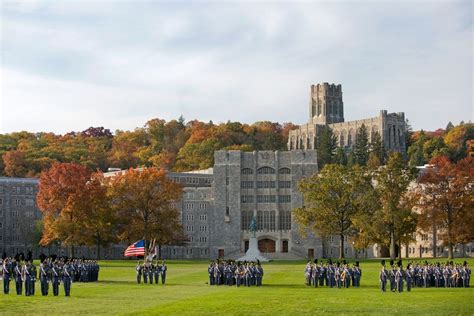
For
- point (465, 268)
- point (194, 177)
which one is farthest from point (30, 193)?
point (465, 268)

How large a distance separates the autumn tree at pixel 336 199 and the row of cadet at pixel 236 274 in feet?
138

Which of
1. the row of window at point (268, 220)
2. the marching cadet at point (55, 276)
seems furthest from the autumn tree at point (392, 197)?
the marching cadet at point (55, 276)

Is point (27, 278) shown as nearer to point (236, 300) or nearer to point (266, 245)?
point (236, 300)

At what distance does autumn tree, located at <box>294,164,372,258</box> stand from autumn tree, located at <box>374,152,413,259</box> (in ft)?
8.70

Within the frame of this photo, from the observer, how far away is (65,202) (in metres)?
99.6

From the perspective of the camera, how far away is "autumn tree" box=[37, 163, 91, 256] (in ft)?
320

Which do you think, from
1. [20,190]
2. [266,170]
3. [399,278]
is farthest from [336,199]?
[20,190]

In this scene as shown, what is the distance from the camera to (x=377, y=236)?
93.8m

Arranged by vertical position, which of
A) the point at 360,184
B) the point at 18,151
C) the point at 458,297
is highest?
the point at 18,151

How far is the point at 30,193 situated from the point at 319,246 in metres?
45.2

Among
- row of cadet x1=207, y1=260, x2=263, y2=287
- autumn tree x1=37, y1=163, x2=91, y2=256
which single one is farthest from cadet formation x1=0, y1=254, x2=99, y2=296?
autumn tree x1=37, y1=163, x2=91, y2=256

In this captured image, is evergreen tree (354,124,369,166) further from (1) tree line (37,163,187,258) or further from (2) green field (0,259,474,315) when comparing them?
(2) green field (0,259,474,315)

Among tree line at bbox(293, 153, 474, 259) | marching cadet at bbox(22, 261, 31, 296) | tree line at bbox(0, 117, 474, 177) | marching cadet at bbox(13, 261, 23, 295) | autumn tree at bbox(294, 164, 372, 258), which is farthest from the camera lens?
tree line at bbox(0, 117, 474, 177)

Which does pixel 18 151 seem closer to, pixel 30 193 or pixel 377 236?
pixel 30 193
